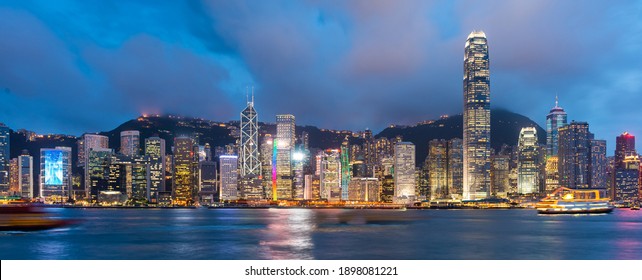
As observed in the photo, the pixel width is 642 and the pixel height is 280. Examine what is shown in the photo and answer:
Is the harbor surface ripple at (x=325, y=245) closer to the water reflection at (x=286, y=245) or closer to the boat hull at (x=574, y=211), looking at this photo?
the water reflection at (x=286, y=245)

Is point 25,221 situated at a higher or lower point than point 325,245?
higher

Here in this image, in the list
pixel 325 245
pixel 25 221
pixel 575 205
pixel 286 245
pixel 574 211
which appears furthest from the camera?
pixel 575 205

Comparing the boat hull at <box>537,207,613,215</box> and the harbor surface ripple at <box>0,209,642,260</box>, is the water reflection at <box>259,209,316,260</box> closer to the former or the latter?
the harbor surface ripple at <box>0,209,642,260</box>

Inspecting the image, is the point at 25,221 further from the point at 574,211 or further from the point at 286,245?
the point at 574,211

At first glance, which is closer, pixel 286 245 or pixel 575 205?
pixel 286 245

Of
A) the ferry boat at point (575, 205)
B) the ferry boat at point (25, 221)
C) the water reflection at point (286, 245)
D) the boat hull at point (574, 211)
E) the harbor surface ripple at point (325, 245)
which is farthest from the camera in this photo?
the ferry boat at point (575, 205)

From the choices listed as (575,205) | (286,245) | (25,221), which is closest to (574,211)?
(575,205)

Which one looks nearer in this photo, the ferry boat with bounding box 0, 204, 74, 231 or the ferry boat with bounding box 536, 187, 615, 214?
the ferry boat with bounding box 0, 204, 74, 231

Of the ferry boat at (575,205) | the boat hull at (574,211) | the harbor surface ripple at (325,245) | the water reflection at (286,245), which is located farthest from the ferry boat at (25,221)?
the ferry boat at (575,205)

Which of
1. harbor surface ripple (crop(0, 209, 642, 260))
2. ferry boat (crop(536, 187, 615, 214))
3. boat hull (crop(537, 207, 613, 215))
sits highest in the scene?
harbor surface ripple (crop(0, 209, 642, 260))

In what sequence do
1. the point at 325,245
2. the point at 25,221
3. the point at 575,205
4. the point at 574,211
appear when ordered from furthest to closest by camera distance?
the point at 575,205 < the point at 574,211 < the point at 25,221 < the point at 325,245

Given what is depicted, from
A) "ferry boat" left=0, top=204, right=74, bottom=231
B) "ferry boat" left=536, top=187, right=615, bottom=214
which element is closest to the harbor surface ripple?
"ferry boat" left=0, top=204, right=74, bottom=231

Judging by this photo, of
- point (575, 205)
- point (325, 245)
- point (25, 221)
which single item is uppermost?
point (25, 221)
